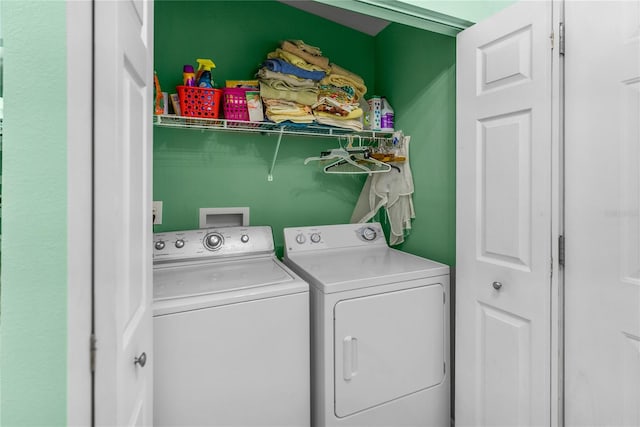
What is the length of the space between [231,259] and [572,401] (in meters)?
1.72

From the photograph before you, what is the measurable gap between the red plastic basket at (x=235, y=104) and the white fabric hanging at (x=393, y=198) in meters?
1.03

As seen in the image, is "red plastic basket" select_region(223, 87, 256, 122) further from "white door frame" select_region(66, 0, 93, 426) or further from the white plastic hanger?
"white door frame" select_region(66, 0, 93, 426)

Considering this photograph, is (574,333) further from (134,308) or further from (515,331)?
(134,308)

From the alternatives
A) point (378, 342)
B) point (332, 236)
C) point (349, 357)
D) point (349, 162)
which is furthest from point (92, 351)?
point (349, 162)

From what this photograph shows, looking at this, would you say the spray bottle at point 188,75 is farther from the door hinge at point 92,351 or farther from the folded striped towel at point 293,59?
the door hinge at point 92,351

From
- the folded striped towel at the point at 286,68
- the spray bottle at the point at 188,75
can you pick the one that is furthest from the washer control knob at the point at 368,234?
the spray bottle at the point at 188,75

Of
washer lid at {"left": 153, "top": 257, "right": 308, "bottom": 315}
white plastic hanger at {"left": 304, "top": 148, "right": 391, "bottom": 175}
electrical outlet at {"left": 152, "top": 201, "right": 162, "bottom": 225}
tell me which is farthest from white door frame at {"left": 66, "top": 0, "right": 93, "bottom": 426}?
white plastic hanger at {"left": 304, "top": 148, "right": 391, "bottom": 175}

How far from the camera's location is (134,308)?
88 centimetres

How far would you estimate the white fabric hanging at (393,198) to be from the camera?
221cm

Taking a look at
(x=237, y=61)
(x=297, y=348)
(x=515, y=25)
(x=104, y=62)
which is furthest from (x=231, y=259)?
(x=515, y=25)

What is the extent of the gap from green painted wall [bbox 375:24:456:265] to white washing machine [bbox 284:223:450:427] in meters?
0.24

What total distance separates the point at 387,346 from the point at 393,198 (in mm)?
1000

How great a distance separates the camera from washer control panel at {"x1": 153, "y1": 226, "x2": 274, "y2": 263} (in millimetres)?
1837

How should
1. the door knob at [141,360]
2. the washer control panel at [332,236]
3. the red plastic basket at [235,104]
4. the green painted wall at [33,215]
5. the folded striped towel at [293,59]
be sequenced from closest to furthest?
the green painted wall at [33,215], the door knob at [141,360], the red plastic basket at [235,104], the folded striped towel at [293,59], the washer control panel at [332,236]
